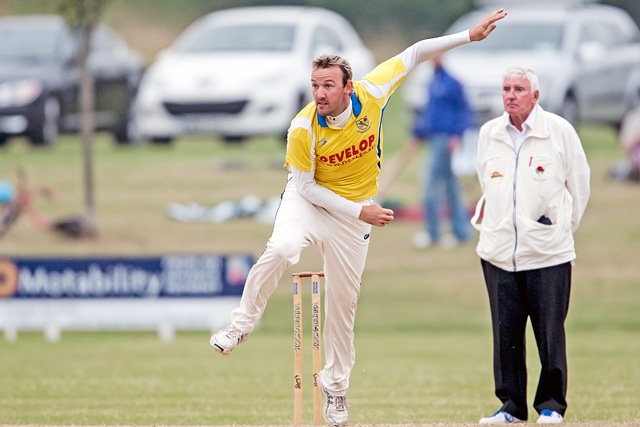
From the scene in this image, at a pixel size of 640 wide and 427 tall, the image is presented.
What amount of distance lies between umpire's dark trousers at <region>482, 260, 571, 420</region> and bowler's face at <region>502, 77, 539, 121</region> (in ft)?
2.86

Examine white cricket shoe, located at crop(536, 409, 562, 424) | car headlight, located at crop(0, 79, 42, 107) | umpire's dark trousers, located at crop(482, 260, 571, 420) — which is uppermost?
car headlight, located at crop(0, 79, 42, 107)

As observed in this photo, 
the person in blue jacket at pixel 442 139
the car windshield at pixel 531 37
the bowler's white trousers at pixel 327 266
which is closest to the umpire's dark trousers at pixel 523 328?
the bowler's white trousers at pixel 327 266

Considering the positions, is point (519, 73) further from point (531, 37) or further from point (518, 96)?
point (531, 37)

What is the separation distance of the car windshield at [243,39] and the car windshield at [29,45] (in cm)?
155

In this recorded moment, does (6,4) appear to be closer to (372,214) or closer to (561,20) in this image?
(561,20)

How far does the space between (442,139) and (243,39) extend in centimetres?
266

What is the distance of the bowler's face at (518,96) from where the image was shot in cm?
611

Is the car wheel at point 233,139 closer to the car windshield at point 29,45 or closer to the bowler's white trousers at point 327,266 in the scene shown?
the car windshield at point 29,45

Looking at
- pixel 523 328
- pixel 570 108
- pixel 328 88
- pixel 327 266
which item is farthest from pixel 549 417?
pixel 570 108

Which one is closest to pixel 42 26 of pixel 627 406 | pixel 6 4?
pixel 6 4

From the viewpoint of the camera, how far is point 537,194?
6.16 meters

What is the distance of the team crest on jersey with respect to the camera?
19.3 ft

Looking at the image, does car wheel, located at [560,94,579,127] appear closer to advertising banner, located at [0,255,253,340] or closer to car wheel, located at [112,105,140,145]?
advertising banner, located at [0,255,253,340]

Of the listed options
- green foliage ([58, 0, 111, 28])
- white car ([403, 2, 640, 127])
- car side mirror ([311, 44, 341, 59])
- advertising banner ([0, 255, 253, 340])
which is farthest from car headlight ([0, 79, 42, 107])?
white car ([403, 2, 640, 127])
